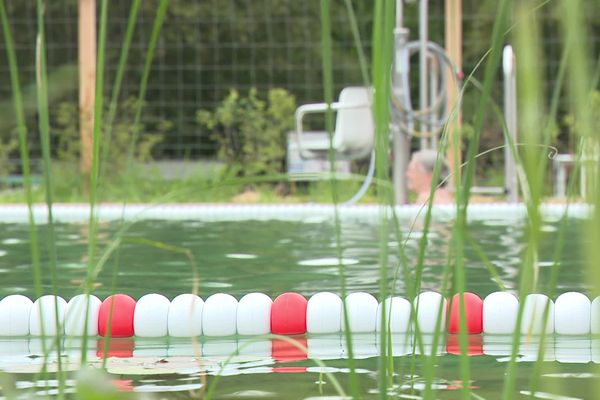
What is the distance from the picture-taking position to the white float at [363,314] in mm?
2549

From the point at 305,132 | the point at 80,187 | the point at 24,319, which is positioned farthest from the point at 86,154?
the point at 24,319

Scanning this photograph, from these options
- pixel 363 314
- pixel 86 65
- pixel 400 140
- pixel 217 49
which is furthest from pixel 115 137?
pixel 363 314

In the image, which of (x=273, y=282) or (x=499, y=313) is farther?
(x=273, y=282)

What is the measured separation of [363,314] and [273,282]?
899 millimetres

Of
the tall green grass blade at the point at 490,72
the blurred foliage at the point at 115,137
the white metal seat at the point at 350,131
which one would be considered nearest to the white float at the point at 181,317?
the tall green grass blade at the point at 490,72

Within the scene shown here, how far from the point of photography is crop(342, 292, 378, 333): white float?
2.55 metres

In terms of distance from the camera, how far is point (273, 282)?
3.42 m

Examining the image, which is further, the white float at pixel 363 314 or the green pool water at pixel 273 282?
the white float at pixel 363 314

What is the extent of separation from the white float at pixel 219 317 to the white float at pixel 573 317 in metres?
0.73

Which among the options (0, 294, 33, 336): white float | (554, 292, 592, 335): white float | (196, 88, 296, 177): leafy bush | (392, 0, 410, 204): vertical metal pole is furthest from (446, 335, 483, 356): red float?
(196, 88, 296, 177): leafy bush

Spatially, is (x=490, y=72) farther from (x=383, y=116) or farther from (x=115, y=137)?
(x=115, y=137)

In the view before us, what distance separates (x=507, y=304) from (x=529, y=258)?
163 cm

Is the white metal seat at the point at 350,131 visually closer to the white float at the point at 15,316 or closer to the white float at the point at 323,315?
the white float at the point at 323,315

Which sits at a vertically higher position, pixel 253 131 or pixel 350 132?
pixel 253 131
